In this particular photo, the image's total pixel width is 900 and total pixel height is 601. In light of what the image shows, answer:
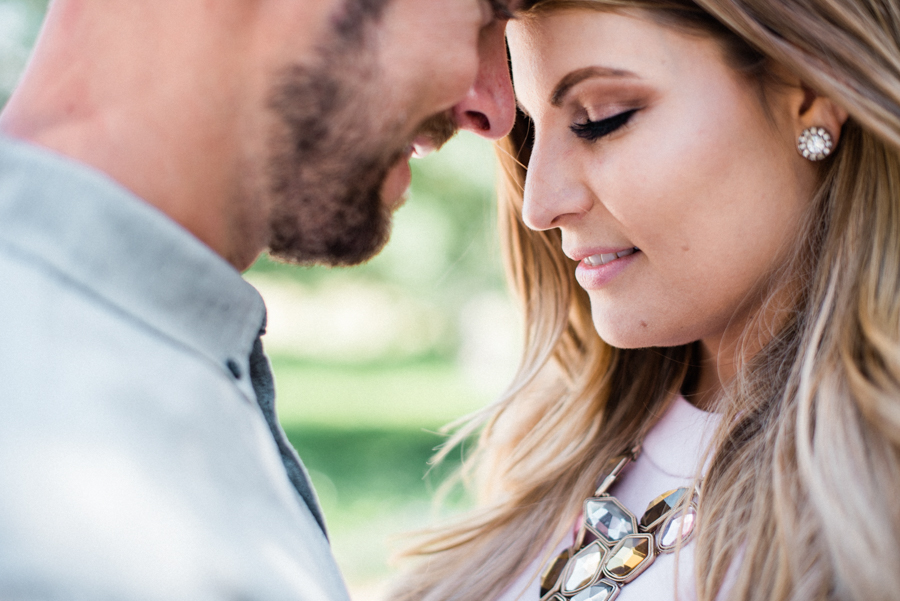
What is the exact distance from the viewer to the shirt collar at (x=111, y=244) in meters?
1.10

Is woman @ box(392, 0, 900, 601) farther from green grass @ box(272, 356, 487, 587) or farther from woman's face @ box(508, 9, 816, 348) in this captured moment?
green grass @ box(272, 356, 487, 587)

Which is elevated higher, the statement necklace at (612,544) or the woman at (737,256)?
the woman at (737,256)

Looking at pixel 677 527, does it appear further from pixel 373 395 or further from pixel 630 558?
pixel 373 395

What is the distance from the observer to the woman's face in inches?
59.3

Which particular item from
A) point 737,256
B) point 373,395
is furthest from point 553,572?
point 373,395

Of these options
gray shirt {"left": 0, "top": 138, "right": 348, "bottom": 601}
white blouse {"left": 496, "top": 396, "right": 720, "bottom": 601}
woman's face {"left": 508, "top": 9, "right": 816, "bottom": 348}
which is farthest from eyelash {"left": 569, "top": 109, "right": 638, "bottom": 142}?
gray shirt {"left": 0, "top": 138, "right": 348, "bottom": 601}

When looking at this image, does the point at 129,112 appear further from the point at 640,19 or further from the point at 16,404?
the point at 640,19

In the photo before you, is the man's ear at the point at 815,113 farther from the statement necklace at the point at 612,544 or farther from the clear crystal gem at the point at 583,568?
the clear crystal gem at the point at 583,568

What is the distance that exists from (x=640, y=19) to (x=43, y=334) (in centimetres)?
115

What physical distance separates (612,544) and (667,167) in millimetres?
790

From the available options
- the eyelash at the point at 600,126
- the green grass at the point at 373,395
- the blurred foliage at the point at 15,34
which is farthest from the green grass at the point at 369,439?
the blurred foliage at the point at 15,34

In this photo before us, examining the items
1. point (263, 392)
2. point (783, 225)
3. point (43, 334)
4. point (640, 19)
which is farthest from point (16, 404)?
point (783, 225)

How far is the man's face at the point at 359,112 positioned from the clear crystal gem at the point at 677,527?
2.68 feet

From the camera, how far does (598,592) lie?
1645 mm
